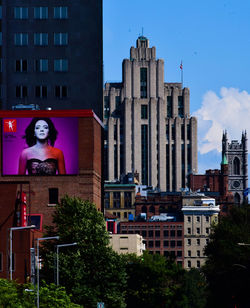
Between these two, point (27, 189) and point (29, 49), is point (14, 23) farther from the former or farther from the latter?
point (27, 189)

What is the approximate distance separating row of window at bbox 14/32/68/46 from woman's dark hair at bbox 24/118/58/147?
24309mm

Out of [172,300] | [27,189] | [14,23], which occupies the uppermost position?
[14,23]

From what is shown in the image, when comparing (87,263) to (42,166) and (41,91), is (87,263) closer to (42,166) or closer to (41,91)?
(42,166)

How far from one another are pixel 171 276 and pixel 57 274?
7088cm

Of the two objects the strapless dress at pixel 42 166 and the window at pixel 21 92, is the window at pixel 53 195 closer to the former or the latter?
the strapless dress at pixel 42 166

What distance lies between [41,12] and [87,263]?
234ft

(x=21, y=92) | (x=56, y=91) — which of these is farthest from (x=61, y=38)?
(x=21, y=92)

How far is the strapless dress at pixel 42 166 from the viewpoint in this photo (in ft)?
516

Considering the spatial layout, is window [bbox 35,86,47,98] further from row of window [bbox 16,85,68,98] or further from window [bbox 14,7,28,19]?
window [bbox 14,7,28,19]

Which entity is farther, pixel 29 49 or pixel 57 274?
pixel 29 49

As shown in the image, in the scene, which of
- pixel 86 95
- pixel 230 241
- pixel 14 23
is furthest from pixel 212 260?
pixel 14 23

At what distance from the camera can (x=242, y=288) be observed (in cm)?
13162

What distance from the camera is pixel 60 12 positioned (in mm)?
179875

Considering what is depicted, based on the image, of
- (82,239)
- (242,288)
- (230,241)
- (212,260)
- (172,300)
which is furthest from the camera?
(172,300)
